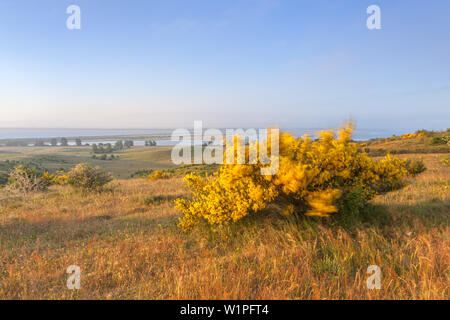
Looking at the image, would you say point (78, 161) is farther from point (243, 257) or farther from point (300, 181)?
point (300, 181)

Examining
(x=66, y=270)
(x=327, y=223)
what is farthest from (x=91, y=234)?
(x=327, y=223)

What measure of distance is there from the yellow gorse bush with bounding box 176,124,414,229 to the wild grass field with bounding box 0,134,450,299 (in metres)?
0.42

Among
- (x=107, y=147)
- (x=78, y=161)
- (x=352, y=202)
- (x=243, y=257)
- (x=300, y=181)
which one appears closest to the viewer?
(x=243, y=257)

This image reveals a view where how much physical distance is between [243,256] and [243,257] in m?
0.03

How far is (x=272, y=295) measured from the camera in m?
2.64

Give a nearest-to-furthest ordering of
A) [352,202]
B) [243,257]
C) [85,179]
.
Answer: [243,257]
[352,202]
[85,179]

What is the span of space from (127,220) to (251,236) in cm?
384

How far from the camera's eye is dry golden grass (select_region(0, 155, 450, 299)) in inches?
A: 111

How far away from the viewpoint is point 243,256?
11.9ft

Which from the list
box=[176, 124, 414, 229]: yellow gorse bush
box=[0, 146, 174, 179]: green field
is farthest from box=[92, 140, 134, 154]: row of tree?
box=[176, 124, 414, 229]: yellow gorse bush

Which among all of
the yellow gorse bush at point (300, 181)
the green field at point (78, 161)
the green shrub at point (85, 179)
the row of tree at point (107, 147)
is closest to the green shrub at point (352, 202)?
the yellow gorse bush at point (300, 181)

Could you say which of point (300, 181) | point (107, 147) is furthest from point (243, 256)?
point (107, 147)

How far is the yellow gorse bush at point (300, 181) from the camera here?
4156 millimetres
